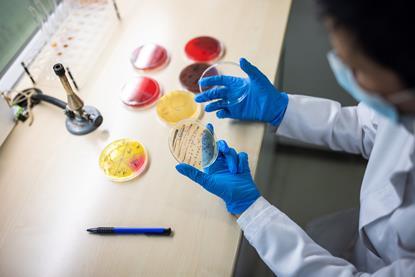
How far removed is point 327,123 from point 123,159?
622 mm

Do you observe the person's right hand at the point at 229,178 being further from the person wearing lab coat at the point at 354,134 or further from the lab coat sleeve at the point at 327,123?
the lab coat sleeve at the point at 327,123

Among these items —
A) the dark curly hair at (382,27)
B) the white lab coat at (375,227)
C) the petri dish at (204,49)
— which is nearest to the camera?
the dark curly hair at (382,27)

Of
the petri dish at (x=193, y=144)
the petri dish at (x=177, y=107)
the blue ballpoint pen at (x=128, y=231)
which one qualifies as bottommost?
the blue ballpoint pen at (x=128, y=231)

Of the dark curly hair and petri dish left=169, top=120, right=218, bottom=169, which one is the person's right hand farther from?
the dark curly hair

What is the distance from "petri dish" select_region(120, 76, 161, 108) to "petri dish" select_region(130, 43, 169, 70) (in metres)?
0.06

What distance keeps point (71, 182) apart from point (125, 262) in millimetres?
289

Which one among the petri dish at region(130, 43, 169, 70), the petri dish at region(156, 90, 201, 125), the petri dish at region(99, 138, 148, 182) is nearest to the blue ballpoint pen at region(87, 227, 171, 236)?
the petri dish at region(99, 138, 148, 182)

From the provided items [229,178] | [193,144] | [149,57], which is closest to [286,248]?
[229,178]

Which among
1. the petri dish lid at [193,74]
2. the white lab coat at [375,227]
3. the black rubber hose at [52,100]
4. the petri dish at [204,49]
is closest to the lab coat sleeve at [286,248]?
the white lab coat at [375,227]

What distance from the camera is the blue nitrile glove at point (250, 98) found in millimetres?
978

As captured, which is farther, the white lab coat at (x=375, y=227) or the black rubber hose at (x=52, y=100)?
the black rubber hose at (x=52, y=100)

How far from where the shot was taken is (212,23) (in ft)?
4.08

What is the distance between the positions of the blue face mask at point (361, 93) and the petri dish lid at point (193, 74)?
528mm

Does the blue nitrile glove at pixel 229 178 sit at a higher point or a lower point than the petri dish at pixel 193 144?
lower
